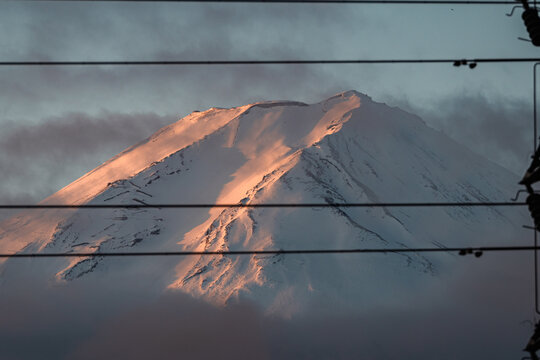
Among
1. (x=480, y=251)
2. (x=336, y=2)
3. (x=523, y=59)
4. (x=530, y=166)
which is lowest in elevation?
(x=480, y=251)

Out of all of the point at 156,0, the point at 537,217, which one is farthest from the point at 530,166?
the point at 156,0

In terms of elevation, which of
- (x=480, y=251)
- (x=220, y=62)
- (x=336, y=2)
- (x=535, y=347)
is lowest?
(x=535, y=347)

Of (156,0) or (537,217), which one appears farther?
(537,217)

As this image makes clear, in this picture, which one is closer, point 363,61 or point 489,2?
point 363,61

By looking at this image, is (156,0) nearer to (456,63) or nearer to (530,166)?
(456,63)

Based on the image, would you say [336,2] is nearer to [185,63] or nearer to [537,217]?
[185,63]

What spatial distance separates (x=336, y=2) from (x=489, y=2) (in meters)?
3.02

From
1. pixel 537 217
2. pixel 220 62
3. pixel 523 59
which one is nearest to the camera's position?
pixel 220 62

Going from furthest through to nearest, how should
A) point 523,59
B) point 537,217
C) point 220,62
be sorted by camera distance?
point 537,217, point 523,59, point 220,62

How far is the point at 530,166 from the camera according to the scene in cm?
1662

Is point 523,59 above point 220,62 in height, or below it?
below

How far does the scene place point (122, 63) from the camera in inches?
566

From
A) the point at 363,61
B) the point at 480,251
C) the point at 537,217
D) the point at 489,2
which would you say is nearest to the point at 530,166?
the point at 537,217

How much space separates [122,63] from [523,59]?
724cm
